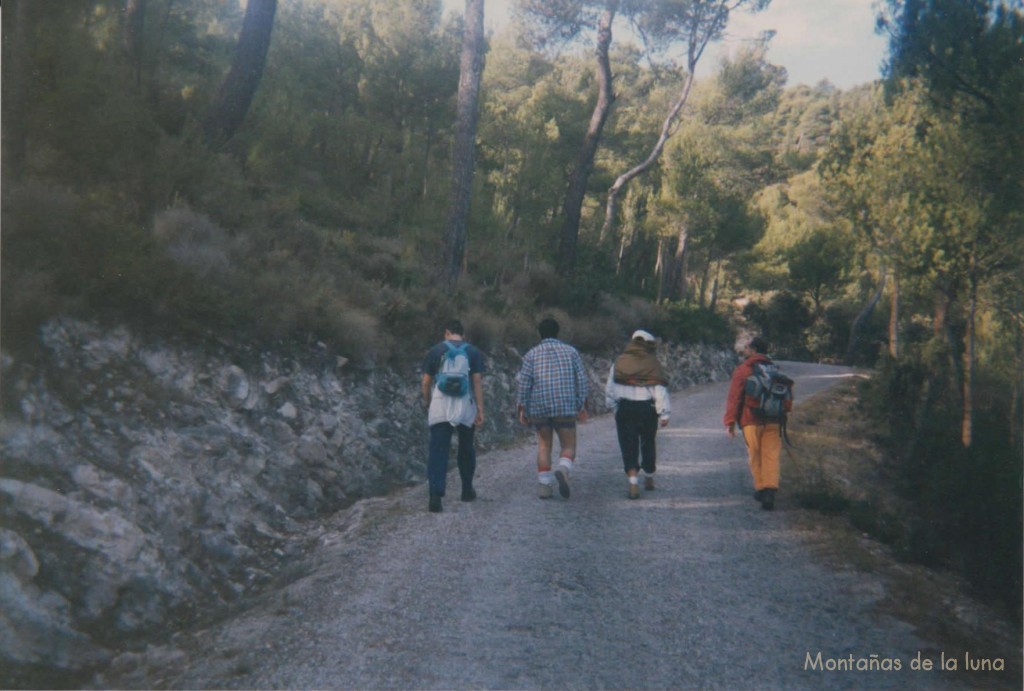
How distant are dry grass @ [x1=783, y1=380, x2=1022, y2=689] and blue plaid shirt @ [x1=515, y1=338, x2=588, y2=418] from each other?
282cm

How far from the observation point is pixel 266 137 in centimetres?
1574

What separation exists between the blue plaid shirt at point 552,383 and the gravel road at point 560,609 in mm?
1074

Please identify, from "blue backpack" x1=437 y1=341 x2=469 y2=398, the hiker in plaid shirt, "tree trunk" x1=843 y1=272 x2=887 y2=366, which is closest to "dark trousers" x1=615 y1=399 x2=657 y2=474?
the hiker in plaid shirt

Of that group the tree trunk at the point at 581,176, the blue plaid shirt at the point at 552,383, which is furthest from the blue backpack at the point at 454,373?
the tree trunk at the point at 581,176

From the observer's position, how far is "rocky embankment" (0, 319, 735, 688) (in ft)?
16.6

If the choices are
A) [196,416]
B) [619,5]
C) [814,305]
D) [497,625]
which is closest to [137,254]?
[196,416]

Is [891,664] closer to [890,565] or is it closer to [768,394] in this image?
[890,565]

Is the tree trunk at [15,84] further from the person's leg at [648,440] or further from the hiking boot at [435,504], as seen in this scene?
the person's leg at [648,440]

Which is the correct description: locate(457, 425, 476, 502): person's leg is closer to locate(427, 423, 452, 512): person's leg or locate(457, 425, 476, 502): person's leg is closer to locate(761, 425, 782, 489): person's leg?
locate(427, 423, 452, 512): person's leg

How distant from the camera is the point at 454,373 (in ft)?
26.9

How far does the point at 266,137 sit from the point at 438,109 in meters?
8.81

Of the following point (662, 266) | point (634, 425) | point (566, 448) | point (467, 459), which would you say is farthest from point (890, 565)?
point (662, 266)

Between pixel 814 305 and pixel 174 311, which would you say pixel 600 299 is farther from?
pixel 814 305

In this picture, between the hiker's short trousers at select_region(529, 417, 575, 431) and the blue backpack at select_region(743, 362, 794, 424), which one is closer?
the blue backpack at select_region(743, 362, 794, 424)
